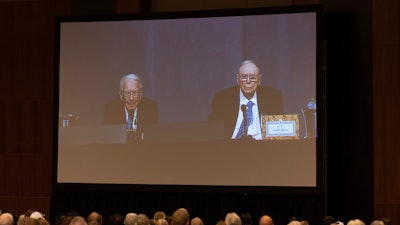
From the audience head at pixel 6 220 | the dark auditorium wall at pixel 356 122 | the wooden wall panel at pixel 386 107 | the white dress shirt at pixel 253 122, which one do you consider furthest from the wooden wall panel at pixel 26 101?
the audience head at pixel 6 220

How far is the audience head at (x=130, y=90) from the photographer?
8.41 m

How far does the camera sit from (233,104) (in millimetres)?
8133

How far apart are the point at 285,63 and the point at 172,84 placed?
135cm

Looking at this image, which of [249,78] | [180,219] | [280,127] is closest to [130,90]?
[249,78]

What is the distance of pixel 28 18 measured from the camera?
932cm

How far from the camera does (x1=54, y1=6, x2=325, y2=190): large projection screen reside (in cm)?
798

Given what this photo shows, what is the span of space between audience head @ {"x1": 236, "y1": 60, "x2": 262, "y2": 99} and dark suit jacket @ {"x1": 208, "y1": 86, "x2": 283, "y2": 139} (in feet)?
0.21

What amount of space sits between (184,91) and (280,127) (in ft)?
4.00

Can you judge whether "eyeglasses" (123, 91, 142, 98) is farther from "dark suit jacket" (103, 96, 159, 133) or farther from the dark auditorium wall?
the dark auditorium wall

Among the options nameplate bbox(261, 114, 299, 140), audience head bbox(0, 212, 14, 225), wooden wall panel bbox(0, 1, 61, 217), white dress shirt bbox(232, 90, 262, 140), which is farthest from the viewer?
wooden wall panel bbox(0, 1, 61, 217)

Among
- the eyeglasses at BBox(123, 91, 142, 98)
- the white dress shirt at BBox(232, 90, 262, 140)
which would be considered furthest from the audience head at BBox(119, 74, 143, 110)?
the white dress shirt at BBox(232, 90, 262, 140)

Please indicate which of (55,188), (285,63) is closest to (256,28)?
(285,63)

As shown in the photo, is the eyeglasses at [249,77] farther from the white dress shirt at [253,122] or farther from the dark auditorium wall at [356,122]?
the dark auditorium wall at [356,122]

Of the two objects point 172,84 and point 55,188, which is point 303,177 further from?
point 55,188
